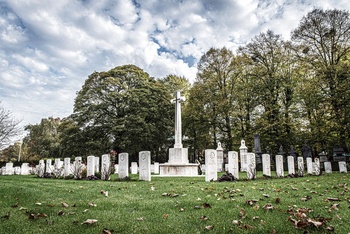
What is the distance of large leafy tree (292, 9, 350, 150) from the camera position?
1883 cm

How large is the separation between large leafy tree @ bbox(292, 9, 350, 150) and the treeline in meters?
0.07

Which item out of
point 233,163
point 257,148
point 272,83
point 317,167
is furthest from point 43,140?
point 317,167

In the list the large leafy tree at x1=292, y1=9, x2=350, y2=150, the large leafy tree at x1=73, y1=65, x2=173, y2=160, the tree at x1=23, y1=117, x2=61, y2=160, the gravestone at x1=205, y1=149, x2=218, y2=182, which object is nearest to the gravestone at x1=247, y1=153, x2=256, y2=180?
the gravestone at x1=205, y1=149, x2=218, y2=182

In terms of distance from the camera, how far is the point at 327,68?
20.0 metres

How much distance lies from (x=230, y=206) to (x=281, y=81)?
2349 cm

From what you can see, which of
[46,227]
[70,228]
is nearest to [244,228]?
[70,228]

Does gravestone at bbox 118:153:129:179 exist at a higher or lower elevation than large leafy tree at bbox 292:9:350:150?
lower

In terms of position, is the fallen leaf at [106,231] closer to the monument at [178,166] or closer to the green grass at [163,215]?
the green grass at [163,215]

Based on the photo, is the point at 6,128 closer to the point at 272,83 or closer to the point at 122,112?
the point at 122,112

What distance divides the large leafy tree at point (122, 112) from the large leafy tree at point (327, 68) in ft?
56.2

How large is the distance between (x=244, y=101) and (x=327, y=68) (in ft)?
29.4

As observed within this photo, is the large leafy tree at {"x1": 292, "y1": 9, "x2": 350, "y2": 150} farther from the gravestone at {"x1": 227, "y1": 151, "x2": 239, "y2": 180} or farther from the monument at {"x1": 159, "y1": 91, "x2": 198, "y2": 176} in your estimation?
the gravestone at {"x1": 227, "y1": 151, "x2": 239, "y2": 180}

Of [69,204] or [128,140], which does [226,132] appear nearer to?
[128,140]

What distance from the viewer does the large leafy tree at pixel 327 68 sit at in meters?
18.8
